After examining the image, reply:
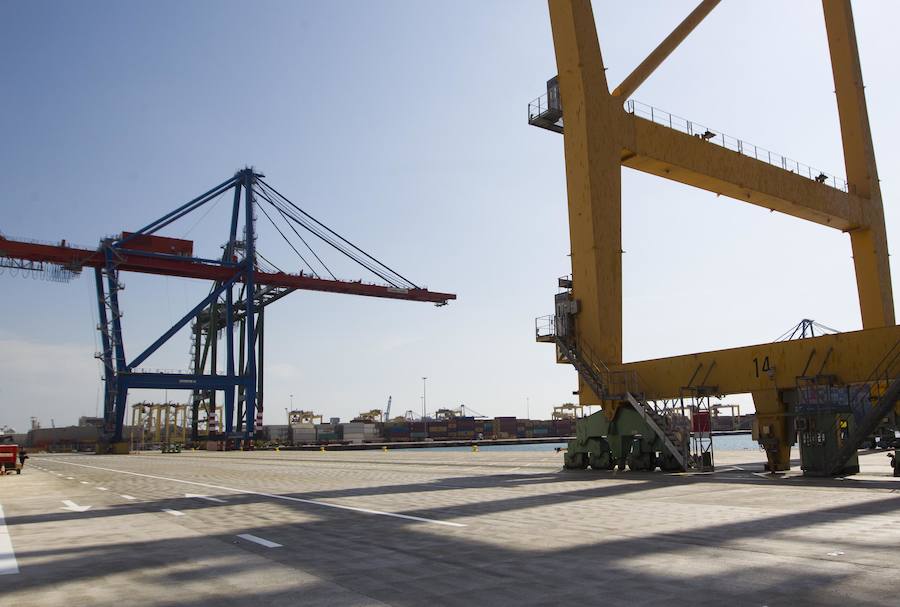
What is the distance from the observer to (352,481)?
2108 cm

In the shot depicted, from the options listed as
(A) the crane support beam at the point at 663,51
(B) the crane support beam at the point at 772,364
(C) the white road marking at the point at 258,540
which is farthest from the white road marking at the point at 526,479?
(A) the crane support beam at the point at 663,51

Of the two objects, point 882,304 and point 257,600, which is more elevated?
point 882,304

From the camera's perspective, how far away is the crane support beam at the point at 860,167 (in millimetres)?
36375

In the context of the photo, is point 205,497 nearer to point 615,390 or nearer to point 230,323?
point 615,390

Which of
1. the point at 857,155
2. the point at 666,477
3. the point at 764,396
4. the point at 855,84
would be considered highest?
the point at 855,84

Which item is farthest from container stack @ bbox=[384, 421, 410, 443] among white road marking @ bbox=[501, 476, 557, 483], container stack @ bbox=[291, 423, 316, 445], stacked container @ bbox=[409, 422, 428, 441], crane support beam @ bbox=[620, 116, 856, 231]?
white road marking @ bbox=[501, 476, 557, 483]

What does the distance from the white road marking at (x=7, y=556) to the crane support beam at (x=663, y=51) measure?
2421 cm

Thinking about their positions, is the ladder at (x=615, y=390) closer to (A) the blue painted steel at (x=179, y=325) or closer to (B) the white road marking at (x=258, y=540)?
(B) the white road marking at (x=258, y=540)

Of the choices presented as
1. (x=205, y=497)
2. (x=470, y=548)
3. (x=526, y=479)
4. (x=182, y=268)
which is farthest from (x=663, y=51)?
(x=182, y=268)

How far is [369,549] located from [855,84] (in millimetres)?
39641

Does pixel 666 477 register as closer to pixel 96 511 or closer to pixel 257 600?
pixel 96 511

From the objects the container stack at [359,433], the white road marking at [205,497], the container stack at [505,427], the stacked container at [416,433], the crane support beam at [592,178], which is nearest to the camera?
the white road marking at [205,497]

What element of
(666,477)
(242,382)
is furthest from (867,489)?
(242,382)

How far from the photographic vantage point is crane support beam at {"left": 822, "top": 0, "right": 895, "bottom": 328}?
36.4 meters
